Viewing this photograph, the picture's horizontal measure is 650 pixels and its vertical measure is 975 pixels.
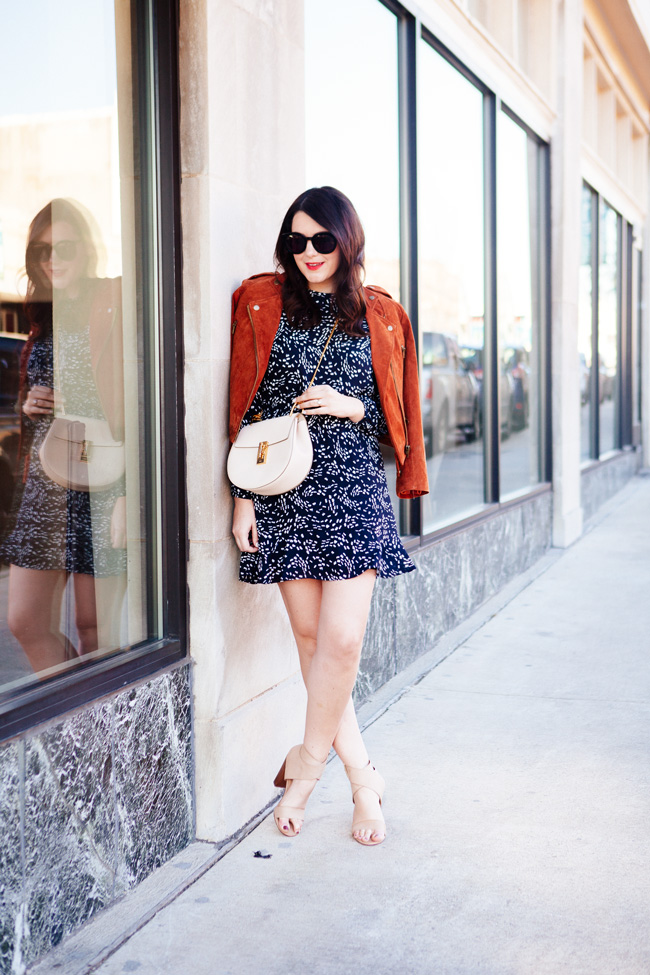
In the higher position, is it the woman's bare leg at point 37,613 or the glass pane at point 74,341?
the glass pane at point 74,341

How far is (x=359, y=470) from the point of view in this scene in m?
3.30

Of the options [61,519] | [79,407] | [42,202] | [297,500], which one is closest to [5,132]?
[42,202]

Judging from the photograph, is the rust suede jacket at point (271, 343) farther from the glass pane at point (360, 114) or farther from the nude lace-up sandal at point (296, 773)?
the glass pane at point (360, 114)

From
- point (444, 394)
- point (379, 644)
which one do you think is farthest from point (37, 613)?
point (444, 394)

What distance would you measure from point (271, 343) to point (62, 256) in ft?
2.21

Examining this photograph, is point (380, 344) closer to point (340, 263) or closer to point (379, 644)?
point (340, 263)

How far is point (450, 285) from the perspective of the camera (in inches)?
269

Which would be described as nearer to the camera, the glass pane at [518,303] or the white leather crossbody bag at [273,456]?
the white leather crossbody bag at [273,456]

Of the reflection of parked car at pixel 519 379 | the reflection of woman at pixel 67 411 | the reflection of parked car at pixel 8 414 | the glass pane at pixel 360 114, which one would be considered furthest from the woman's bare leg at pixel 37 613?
the reflection of parked car at pixel 519 379

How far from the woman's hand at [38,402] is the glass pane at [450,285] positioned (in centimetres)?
324

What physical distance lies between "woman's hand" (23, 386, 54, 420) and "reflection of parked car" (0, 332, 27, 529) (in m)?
0.04

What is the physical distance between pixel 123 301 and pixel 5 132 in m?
0.59

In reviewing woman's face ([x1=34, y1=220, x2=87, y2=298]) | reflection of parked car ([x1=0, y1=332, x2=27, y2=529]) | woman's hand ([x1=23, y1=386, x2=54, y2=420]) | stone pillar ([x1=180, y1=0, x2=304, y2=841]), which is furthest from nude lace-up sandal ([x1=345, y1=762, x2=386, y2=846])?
woman's face ([x1=34, y1=220, x2=87, y2=298])

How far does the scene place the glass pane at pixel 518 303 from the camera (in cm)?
796
